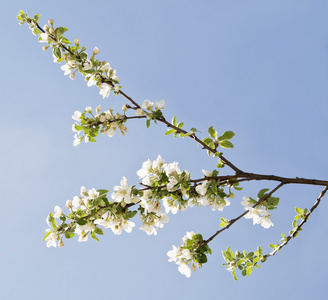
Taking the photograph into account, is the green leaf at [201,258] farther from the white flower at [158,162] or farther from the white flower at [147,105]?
the white flower at [147,105]

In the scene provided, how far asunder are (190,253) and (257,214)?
0.66m

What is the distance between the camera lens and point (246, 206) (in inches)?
122

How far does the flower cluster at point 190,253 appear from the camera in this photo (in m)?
3.14

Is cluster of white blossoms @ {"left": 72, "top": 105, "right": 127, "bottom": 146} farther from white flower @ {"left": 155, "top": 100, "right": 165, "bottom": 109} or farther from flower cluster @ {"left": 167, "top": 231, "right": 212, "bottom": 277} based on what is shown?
flower cluster @ {"left": 167, "top": 231, "right": 212, "bottom": 277}

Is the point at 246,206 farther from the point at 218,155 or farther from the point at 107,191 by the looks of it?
the point at 107,191

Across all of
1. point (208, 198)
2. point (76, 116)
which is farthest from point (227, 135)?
point (76, 116)

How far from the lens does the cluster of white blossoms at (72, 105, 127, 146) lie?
140 inches

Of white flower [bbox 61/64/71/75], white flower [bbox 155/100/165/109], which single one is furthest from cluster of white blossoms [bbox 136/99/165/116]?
white flower [bbox 61/64/71/75]

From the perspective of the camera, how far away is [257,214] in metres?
3.13

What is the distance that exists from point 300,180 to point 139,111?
148 cm

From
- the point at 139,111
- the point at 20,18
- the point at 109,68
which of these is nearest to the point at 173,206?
the point at 139,111

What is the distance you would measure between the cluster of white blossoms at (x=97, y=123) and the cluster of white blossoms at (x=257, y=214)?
1.35 meters

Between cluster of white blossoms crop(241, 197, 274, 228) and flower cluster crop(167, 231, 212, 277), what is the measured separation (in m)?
0.46

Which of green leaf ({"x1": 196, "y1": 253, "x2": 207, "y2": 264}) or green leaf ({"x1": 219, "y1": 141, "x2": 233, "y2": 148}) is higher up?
green leaf ({"x1": 219, "y1": 141, "x2": 233, "y2": 148})
